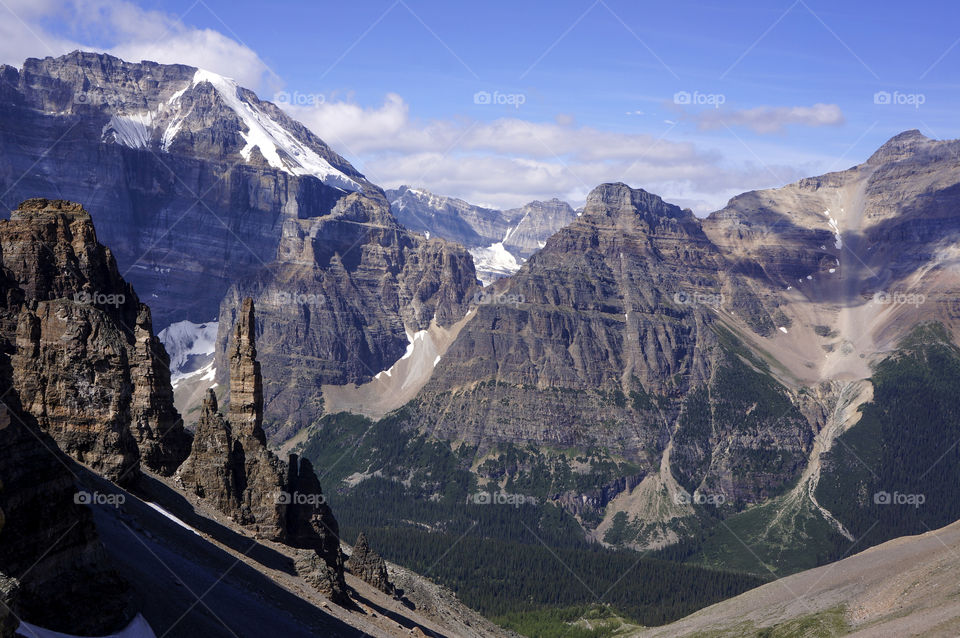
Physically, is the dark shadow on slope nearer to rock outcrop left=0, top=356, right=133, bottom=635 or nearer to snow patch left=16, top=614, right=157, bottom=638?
Result: snow patch left=16, top=614, right=157, bottom=638

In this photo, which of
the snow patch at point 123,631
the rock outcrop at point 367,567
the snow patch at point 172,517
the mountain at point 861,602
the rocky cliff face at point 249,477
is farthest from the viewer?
the rock outcrop at point 367,567

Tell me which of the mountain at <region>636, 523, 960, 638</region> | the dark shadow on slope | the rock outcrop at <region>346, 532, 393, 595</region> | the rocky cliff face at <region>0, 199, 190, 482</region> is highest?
the rocky cliff face at <region>0, 199, 190, 482</region>

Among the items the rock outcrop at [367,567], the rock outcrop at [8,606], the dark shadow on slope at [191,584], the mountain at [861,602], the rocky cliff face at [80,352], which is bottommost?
the mountain at [861,602]

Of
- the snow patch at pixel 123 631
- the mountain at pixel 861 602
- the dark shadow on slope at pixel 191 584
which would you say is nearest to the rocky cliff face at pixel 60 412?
the snow patch at pixel 123 631

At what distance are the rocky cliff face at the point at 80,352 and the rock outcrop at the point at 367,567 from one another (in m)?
38.0

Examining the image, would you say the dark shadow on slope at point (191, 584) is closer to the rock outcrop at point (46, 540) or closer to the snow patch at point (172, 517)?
the snow patch at point (172, 517)

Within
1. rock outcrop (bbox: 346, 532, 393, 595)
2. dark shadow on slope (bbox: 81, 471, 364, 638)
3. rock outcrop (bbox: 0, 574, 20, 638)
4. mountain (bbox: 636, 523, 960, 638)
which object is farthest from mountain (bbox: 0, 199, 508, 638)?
mountain (bbox: 636, 523, 960, 638)

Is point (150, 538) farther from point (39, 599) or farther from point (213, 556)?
point (39, 599)

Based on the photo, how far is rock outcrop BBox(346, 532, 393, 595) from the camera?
13225 centimetres

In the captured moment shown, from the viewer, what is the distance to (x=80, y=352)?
82250 millimetres

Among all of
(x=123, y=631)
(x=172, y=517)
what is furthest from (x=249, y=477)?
(x=123, y=631)

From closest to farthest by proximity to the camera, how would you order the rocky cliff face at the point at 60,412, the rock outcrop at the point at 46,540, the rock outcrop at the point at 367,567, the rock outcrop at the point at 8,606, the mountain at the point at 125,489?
the rock outcrop at the point at 8,606 < the rock outcrop at the point at 46,540 < the rocky cliff face at the point at 60,412 < the mountain at the point at 125,489 < the rock outcrop at the point at 367,567

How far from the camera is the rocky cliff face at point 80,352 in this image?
8025 centimetres

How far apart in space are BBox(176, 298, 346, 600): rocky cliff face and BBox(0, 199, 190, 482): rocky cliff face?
551 cm
